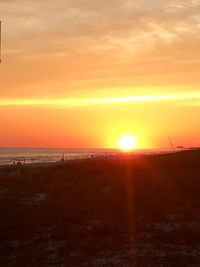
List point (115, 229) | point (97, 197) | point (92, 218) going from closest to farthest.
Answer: point (115, 229), point (92, 218), point (97, 197)

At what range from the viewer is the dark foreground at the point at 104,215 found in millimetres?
26250

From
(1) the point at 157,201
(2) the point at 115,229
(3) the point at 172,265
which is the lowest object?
(3) the point at 172,265

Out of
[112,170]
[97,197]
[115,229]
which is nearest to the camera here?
[115,229]

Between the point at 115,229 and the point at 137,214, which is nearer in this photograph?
the point at 115,229

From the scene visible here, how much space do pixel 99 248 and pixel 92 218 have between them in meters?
7.54

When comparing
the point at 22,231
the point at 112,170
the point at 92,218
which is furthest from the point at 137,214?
the point at 112,170

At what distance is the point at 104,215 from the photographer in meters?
35.8

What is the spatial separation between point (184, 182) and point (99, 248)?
20.0 meters

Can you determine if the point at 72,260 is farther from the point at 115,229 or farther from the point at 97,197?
the point at 97,197

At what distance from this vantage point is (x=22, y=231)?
31797 millimetres

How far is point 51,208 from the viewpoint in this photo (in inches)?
1505

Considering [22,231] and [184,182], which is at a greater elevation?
[184,182]

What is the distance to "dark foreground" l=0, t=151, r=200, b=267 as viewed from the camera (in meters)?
26.2

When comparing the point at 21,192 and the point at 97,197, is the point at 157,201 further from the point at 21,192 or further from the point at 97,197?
the point at 21,192
